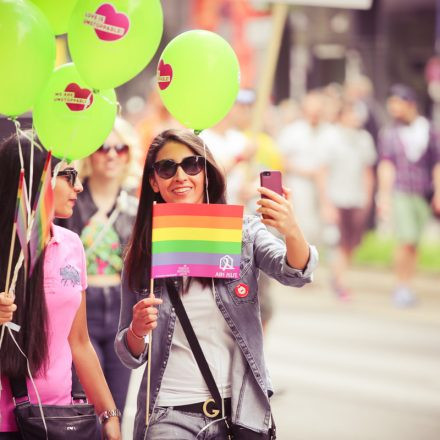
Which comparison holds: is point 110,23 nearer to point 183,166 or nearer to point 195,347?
point 183,166

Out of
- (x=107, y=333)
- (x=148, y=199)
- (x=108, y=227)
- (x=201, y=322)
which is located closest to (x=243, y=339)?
(x=201, y=322)

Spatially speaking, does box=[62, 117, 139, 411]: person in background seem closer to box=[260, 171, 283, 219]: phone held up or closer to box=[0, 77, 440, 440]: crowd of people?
box=[0, 77, 440, 440]: crowd of people

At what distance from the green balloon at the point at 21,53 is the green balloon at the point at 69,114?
20 centimetres

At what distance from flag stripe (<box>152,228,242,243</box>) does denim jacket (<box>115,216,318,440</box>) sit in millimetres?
121

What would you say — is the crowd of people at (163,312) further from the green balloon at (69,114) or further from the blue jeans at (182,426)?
the green balloon at (69,114)

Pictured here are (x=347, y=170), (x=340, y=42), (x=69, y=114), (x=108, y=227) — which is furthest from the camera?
(x=340, y=42)

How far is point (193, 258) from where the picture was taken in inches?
154

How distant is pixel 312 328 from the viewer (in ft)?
35.7

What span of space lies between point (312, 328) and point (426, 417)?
3.53 metres

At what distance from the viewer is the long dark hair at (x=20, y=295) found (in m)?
3.65

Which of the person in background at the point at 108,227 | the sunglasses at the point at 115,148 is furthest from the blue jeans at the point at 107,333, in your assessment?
the sunglasses at the point at 115,148

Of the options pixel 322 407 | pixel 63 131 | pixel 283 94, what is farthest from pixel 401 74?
pixel 63 131

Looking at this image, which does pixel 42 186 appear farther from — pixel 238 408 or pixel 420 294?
pixel 420 294

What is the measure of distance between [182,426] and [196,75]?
4.17 feet
